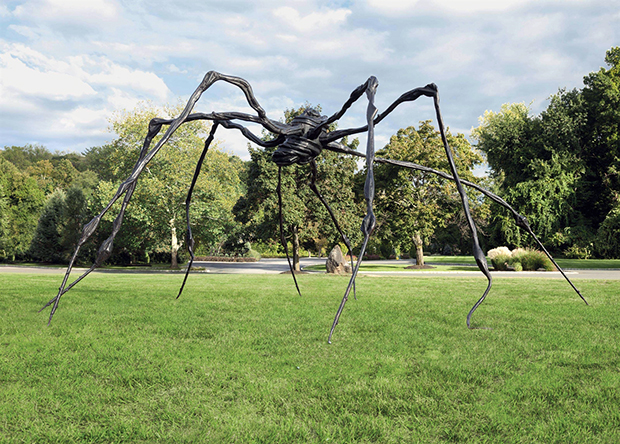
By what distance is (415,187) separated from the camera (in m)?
23.9

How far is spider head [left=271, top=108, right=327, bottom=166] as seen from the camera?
3863 mm

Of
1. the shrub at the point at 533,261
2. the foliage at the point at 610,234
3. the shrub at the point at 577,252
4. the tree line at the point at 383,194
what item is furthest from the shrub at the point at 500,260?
the shrub at the point at 577,252

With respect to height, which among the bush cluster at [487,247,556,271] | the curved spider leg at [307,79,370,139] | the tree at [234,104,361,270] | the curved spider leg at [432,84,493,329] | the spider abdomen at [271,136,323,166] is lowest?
the bush cluster at [487,247,556,271]

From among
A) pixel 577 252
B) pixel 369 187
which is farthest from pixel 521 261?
pixel 369 187

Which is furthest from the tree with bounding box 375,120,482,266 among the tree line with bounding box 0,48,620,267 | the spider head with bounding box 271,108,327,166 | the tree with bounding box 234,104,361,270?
the spider head with bounding box 271,108,327,166

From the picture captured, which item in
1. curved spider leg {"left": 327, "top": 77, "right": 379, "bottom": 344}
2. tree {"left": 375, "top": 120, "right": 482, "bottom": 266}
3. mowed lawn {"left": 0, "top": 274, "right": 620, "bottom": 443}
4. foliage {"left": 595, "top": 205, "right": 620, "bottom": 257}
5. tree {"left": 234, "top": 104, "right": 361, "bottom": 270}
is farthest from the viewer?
foliage {"left": 595, "top": 205, "right": 620, "bottom": 257}

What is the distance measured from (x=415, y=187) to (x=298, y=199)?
7.30 m

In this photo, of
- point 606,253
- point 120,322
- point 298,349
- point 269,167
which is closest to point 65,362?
point 120,322

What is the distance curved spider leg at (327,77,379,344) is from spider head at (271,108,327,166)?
2.75 ft

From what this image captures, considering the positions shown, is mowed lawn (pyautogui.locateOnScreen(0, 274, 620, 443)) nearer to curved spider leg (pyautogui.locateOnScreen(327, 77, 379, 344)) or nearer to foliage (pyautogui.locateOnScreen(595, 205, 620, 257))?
curved spider leg (pyautogui.locateOnScreen(327, 77, 379, 344))

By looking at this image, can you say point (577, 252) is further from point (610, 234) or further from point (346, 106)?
point (346, 106)

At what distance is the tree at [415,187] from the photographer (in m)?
22.9

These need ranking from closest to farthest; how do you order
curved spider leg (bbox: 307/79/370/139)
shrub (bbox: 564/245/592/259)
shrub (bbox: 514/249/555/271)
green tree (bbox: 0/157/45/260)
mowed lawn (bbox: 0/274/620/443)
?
1. mowed lawn (bbox: 0/274/620/443)
2. curved spider leg (bbox: 307/79/370/139)
3. shrub (bbox: 514/249/555/271)
4. shrub (bbox: 564/245/592/259)
5. green tree (bbox: 0/157/45/260)

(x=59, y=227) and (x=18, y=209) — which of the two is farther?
(x=18, y=209)
